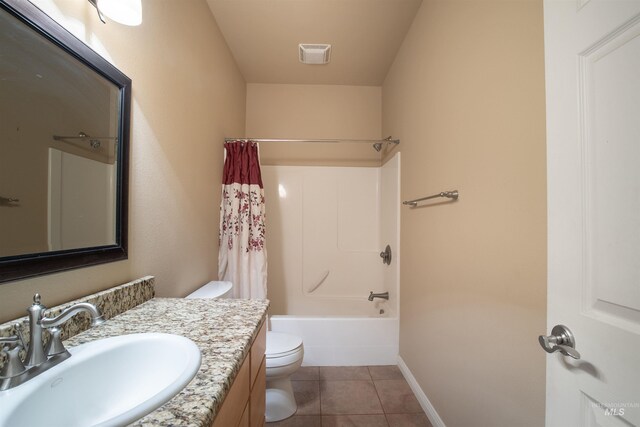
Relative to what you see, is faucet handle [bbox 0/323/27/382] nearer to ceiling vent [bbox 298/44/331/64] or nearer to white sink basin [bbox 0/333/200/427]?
white sink basin [bbox 0/333/200/427]

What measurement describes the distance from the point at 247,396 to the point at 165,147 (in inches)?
44.9

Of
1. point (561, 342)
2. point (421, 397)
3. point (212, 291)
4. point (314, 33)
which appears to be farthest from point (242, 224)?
point (561, 342)

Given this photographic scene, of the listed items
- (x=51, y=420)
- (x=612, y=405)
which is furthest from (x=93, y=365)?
(x=612, y=405)

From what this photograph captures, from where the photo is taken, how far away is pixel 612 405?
19.6 inches

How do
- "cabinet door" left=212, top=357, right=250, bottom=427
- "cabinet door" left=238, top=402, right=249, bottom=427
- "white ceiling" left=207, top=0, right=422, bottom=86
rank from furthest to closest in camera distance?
"white ceiling" left=207, top=0, right=422, bottom=86
"cabinet door" left=238, top=402, right=249, bottom=427
"cabinet door" left=212, top=357, right=250, bottom=427

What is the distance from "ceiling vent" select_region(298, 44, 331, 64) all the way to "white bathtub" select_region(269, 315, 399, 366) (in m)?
2.25

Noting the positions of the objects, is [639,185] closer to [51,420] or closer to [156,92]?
[51,420]

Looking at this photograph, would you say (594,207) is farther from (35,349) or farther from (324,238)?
(324,238)

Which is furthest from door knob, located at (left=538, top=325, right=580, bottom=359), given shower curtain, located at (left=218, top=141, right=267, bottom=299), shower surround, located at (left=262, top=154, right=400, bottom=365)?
shower surround, located at (left=262, top=154, right=400, bottom=365)

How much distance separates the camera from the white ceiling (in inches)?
65.6

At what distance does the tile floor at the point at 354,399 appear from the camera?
4.78 feet

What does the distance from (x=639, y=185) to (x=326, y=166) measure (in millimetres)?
2338

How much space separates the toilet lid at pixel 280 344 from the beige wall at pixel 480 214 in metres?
0.84

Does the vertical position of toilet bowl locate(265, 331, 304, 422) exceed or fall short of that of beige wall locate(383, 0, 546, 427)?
it falls short
